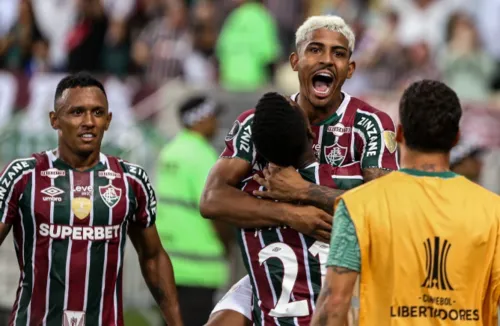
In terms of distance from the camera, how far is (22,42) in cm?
1823

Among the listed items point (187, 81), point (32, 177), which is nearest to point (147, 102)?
point (187, 81)

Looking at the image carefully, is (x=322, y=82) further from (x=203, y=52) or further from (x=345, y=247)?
(x=203, y=52)

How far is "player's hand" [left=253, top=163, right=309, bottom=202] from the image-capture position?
6.07m

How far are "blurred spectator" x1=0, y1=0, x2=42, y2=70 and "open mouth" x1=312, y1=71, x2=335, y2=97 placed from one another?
12.4 metres

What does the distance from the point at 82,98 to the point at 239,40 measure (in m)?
10.0

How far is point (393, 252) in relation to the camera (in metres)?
5.06

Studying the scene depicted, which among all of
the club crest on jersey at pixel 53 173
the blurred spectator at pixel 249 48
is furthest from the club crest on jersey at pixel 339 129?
the blurred spectator at pixel 249 48

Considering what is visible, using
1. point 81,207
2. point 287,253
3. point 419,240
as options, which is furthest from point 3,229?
point 419,240

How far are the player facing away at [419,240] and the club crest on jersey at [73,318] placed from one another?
71.6 inches

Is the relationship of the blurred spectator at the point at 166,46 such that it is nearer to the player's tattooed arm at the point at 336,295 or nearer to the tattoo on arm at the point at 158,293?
the tattoo on arm at the point at 158,293

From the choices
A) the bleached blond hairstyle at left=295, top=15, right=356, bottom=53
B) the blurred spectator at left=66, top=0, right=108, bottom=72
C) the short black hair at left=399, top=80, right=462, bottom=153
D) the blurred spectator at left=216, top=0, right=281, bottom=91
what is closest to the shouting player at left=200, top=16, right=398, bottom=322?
the bleached blond hairstyle at left=295, top=15, right=356, bottom=53

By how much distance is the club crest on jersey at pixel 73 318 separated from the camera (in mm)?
6484

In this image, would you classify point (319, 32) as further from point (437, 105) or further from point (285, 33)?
point (285, 33)

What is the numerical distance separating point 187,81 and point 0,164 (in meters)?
3.95
